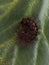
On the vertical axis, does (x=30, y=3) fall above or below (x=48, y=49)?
above

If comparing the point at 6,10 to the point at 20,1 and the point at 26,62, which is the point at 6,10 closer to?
the point at 20,1

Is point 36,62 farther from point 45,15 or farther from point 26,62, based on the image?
point 45,15

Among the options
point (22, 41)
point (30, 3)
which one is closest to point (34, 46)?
point (22, 41)

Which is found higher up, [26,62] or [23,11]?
[23,11]

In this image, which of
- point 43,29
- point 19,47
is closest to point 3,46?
point 19,47

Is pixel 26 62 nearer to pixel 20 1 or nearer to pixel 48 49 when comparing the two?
pixel 48 49
